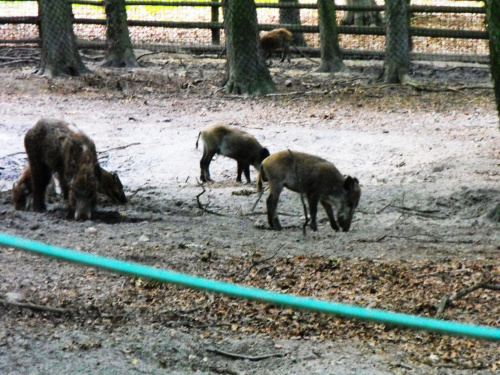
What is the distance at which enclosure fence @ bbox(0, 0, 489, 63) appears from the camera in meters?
18.3

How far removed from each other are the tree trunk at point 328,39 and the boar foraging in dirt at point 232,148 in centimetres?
781

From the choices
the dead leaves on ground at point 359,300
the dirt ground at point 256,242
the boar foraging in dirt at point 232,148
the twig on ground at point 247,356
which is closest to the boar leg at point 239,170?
the boar foraging in dirt at point 232,148

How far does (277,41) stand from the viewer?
65.3ft

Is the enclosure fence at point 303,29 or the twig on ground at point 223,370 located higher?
the enclosure fence at point 303,29

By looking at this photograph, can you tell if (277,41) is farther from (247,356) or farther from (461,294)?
(247,356)

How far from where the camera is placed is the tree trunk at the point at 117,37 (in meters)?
17.7

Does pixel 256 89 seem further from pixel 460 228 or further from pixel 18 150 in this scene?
pixel 460 228

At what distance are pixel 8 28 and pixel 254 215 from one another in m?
15.0

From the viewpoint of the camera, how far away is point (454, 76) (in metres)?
17.9

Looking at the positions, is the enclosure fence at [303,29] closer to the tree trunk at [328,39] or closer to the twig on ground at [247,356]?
the tree trunk at [328,39]

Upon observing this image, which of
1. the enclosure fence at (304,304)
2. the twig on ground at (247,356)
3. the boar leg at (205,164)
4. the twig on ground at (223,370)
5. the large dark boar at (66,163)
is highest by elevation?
the enclosure fence at (304,304)

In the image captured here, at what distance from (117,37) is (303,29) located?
4.80 m

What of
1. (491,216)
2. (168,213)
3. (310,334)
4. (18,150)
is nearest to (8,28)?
(18,150)

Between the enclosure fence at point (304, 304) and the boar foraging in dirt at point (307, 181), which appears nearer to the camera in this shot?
the enclosure fence at point (304, 304)
